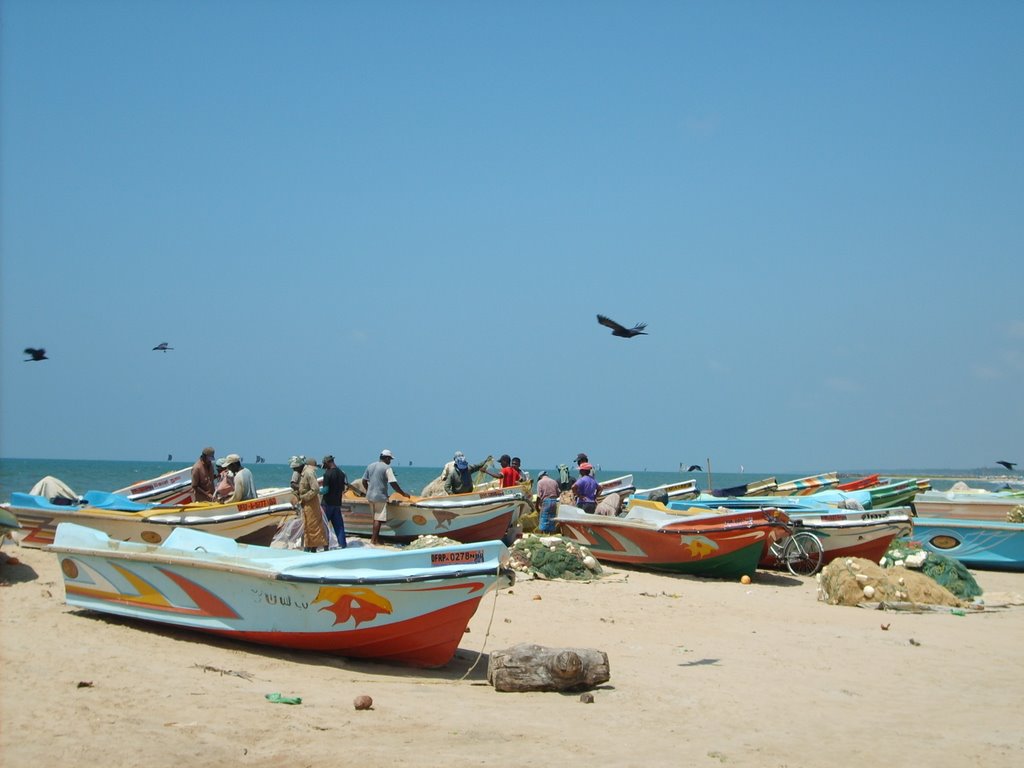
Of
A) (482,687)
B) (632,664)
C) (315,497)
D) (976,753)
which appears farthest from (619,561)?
(976,753)

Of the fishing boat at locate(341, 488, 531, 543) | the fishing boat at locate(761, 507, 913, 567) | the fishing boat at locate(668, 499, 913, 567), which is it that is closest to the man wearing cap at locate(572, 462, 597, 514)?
the fishing boat at locate(341, 488, 531, 543)

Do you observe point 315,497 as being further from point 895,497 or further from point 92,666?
point 895,497

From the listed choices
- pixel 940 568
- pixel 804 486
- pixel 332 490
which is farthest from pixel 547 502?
pixel 804 486

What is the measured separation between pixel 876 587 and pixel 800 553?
3198 mm

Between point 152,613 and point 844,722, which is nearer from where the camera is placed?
point 844,722

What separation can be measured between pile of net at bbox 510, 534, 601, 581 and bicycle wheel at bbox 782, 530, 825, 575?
12.3 ft

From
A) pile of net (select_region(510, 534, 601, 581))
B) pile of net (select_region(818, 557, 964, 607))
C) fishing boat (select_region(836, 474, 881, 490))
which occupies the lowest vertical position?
pile of net (select_region(818, 557, 964, 607))

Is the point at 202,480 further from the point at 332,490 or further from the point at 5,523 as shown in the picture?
the point at 5,523

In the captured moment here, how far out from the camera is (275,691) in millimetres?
7293

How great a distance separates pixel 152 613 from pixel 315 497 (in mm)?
3662

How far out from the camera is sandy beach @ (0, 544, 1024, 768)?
6129mm

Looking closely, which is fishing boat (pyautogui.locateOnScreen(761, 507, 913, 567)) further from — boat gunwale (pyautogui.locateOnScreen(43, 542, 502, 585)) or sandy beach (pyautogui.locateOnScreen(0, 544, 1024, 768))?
boat gunwale (pyautogui.locateOnScreen(43, 542, 502, 585))

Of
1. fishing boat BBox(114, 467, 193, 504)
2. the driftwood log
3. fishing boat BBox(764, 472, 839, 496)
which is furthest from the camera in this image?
fishing boat BBox(764, 472, 839, 496)

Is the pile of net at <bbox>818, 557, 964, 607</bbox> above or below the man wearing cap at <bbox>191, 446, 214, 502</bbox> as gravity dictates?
below
